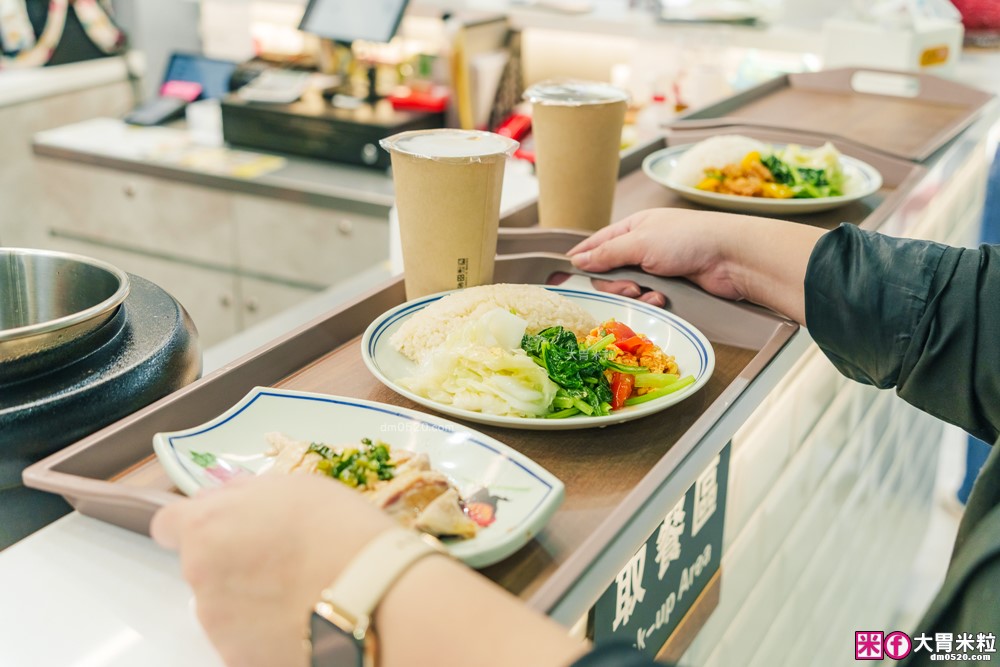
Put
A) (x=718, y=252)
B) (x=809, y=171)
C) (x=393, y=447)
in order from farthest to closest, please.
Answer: (x=809, y=171)
(x=718, y=252)
(x=393, y=447)

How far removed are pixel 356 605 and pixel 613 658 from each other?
6.4 inches

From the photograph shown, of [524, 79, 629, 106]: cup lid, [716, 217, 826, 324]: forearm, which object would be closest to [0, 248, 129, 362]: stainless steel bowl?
[524, 79, 629, 106]: cup lid

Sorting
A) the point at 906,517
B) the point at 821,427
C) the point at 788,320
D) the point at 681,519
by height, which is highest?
the point at 788,320

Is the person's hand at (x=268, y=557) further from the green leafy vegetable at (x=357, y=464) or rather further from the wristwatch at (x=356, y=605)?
the green leafy vegetable at (x=357, y=464)

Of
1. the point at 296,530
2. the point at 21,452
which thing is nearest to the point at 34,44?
the point at 21,452

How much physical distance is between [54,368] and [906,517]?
259 cm

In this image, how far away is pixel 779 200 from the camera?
154cm

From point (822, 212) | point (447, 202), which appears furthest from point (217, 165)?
point (447, 202)

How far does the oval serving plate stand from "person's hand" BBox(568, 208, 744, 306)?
0.92 feet

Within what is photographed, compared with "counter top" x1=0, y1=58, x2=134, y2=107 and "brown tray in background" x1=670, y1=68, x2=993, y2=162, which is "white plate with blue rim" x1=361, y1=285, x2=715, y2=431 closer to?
"brown tray in background" x1=670, y1=68, x2=993, y2=162

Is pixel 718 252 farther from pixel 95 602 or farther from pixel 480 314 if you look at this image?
pixel 95 602

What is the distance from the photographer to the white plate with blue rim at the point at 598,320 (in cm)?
92

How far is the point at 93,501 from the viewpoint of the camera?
80 cm

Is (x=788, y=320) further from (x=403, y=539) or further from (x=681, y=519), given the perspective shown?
(x=403, y=539)
